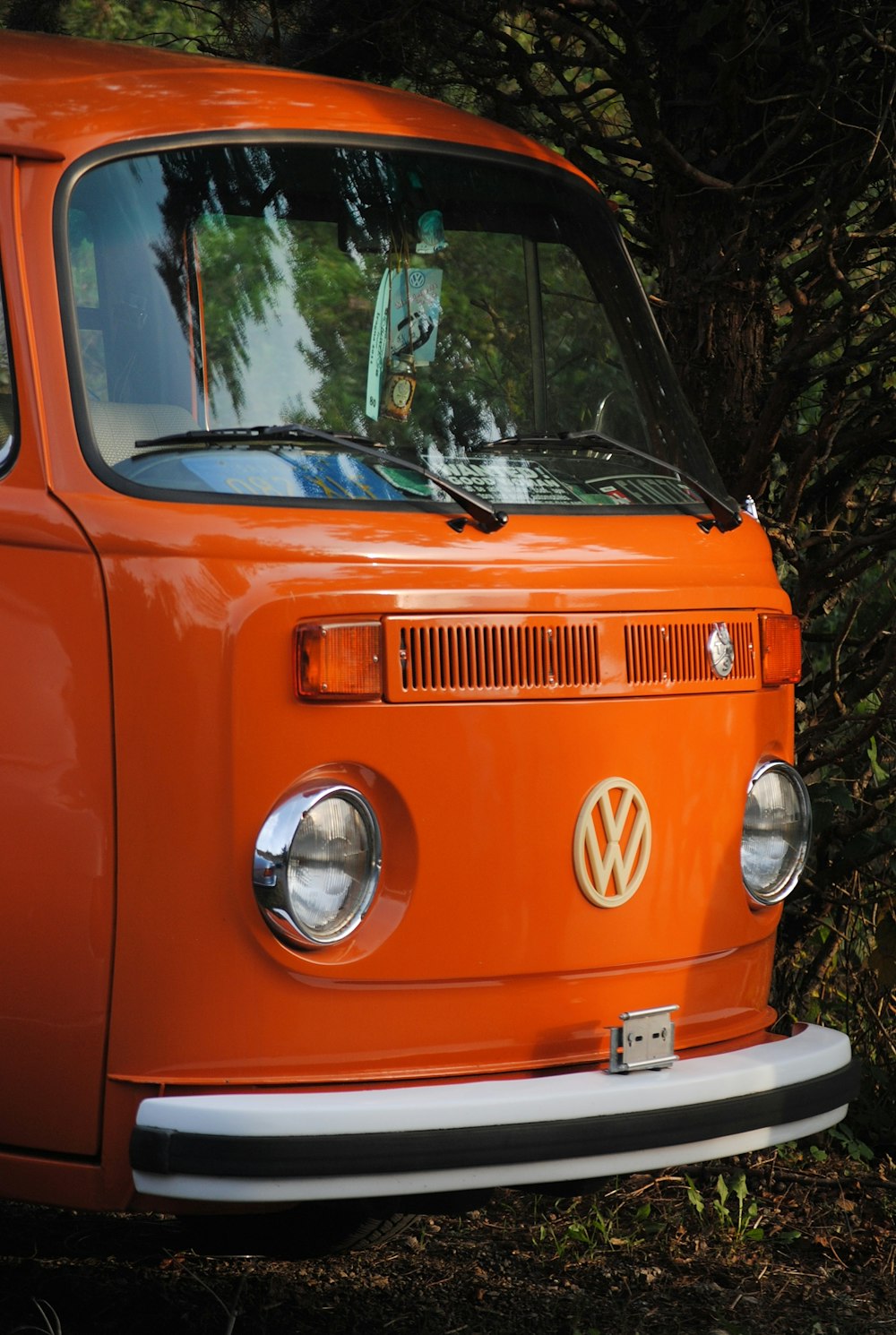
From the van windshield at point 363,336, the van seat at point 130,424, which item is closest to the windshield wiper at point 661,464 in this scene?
the van windshield at point 363,336

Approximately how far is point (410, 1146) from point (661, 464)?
65.0 inches

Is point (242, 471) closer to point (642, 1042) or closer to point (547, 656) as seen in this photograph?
point (547, 656)

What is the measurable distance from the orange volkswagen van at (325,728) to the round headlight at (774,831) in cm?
1

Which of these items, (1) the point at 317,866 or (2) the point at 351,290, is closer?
(1) the point at 317,866

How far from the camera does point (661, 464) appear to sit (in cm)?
364

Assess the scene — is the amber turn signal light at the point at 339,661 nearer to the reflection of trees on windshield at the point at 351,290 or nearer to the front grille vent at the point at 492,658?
the front grille vent at the point at 492,658

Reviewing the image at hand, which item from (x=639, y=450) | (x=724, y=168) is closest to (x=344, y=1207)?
(x=639, y=450)

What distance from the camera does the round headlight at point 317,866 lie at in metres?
2.77

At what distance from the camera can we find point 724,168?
492 centimetres

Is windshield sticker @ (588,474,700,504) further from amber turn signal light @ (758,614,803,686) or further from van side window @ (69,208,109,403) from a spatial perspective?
van side window @ (69,208,109,403)

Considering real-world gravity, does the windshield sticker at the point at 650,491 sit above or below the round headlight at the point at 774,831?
above

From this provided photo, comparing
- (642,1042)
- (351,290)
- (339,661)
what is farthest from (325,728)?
(351,290)

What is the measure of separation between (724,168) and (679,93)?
285mm

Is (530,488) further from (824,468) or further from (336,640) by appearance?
(824,468)
